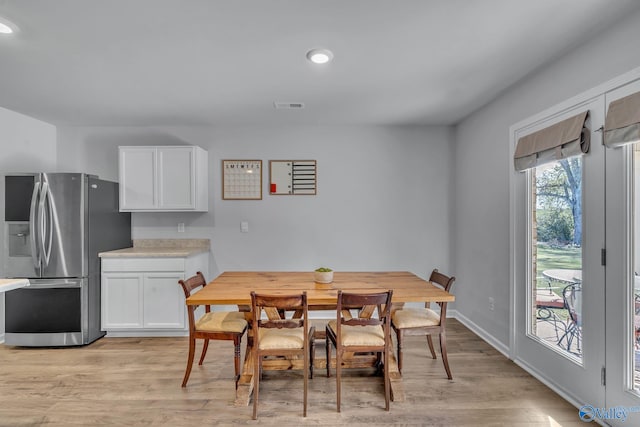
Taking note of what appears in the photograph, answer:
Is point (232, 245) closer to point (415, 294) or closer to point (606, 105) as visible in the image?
point (415, 294)

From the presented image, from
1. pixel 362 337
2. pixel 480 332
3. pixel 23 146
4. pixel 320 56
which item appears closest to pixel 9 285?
pixel 362 337

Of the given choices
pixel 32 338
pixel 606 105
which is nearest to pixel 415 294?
pixel 606 105

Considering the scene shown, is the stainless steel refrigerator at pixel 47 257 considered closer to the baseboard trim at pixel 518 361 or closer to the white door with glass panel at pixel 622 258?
the baseboard trim at pixel 518 361

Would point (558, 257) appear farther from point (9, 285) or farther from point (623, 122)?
point (9, 285)

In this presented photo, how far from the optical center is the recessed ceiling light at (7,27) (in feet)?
6.19

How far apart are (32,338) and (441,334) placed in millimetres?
3921

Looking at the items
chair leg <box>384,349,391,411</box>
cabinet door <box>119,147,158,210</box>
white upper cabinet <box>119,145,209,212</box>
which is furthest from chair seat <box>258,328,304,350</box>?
cabinet door <box>119,147,158,210</box>

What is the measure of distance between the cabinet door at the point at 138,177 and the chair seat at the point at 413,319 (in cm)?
295

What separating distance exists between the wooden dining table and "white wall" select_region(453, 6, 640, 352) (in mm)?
1031

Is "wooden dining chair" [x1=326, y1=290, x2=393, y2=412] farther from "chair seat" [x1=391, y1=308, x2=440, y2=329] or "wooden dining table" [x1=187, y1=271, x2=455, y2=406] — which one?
"chair seat" [x1=391, y1=308, x2=440, y2=329]

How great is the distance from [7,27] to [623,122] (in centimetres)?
358

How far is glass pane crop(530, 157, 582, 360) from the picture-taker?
7.43ft

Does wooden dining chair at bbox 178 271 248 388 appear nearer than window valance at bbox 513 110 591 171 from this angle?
No

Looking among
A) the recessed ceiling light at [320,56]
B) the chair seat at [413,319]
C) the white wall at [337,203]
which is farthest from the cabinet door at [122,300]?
the recessed ceiling light at [320,56]
